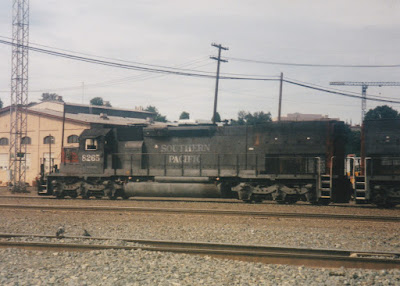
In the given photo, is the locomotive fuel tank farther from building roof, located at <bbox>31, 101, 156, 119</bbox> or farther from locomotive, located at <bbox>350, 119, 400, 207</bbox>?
building roof, located at <bbox>31, 101, 156, 119</bbox>

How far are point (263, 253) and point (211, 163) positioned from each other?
10810 millimetres

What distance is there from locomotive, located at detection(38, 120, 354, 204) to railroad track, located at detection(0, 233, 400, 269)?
8.50 m

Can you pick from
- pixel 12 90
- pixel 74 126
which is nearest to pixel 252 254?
pixel 12 90

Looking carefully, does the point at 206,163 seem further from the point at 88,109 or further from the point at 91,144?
the point at 88,109

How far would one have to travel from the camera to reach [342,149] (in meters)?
16.2

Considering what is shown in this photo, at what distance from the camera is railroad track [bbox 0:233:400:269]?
20.8ft

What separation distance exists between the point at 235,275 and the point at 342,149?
1169cm

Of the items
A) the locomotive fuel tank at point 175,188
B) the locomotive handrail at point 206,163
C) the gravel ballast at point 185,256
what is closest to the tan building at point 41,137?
the locomotive handrail at point 206,163

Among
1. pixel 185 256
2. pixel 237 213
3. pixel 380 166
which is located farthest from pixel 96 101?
pixel 185 256

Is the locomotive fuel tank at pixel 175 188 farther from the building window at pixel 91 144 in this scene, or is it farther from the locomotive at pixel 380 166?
the locomotive at pixel 380 166

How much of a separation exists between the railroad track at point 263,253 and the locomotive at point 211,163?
8503 mm

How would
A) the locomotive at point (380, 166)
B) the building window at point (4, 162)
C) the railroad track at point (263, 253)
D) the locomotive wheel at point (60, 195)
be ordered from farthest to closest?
the building window at point (4, 162), the locomotive wheel at point (60, 195), the locomotive at point (380, 166), the railroad track at point (263, 253)

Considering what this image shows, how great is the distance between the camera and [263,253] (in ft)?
22.2

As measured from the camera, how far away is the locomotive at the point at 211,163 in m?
15.7
